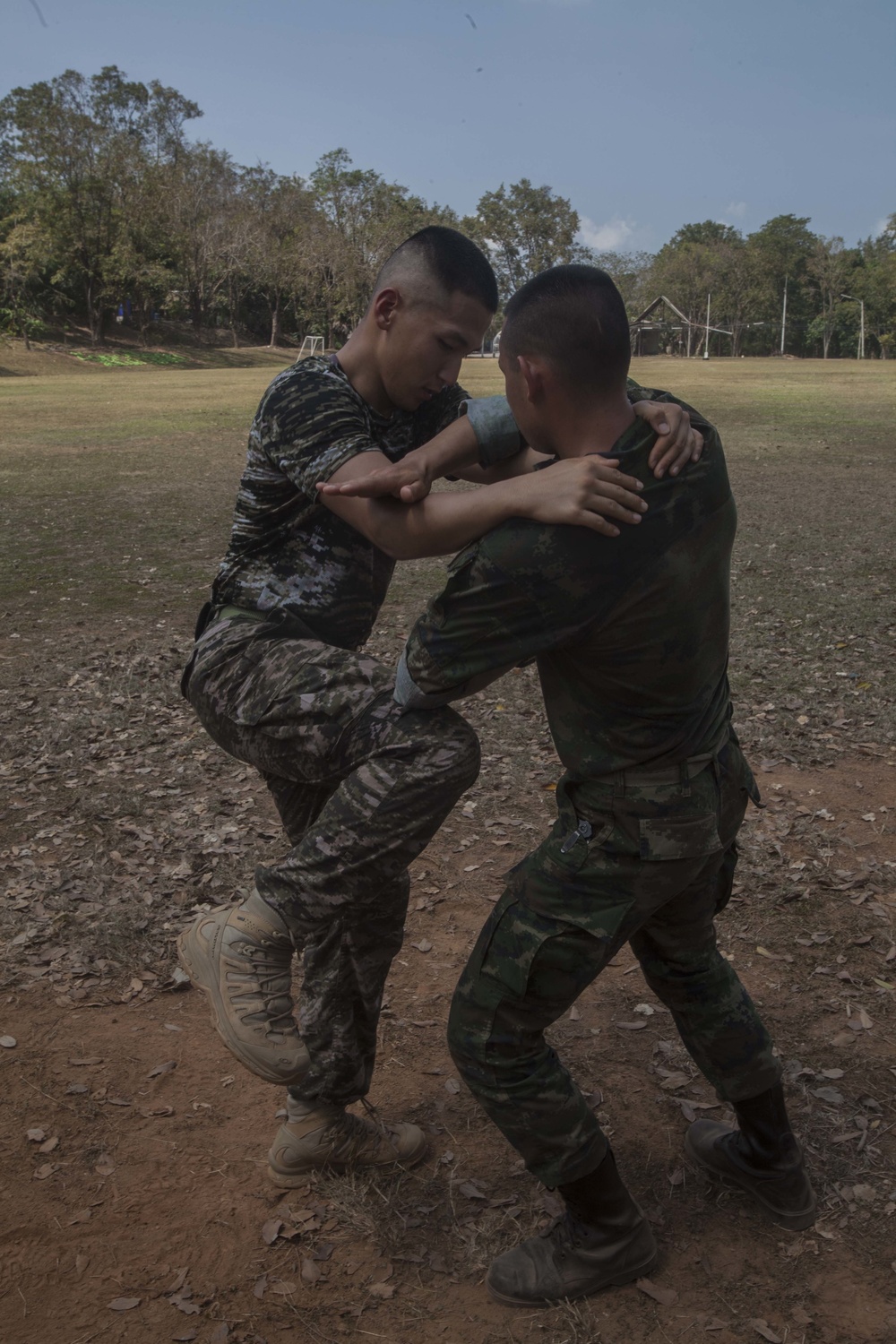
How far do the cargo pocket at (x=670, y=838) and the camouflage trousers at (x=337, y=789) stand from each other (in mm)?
478

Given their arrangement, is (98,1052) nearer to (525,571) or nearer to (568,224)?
(525,571)

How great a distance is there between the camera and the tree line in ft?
202

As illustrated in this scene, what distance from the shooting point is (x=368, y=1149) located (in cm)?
352

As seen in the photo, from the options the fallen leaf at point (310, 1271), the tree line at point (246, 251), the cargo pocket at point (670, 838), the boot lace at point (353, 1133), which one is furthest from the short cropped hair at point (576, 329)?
the tree line at point (246, 251)

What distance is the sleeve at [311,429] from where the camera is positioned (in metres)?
2.95

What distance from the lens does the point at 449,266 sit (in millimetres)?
3168

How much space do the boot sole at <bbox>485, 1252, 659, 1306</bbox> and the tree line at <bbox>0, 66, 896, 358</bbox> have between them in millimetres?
62837

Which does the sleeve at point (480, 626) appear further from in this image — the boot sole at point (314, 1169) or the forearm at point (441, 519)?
the boot sole at point (314, 1169)

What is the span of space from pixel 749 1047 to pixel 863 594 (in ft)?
27.8

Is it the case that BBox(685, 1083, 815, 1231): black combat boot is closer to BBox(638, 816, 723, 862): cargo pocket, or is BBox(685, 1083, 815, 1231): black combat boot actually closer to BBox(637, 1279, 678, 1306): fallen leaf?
BBox(637, 1279, 678, 1306): fallen leaf

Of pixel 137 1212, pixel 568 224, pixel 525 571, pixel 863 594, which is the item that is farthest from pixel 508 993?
pixel 568 224

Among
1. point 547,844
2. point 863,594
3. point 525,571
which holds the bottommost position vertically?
point 863,594

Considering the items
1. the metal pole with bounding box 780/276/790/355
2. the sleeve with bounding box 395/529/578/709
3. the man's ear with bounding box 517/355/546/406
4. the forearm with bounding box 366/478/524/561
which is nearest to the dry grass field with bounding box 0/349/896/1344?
the sleeve with bounding box 395/529/578/709

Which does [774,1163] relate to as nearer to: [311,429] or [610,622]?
[610,622]
